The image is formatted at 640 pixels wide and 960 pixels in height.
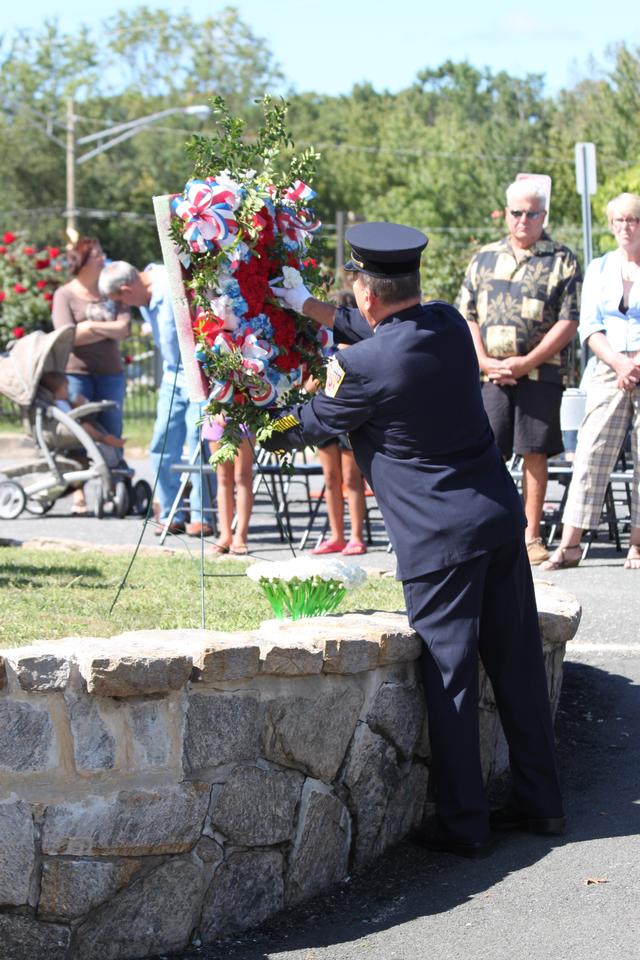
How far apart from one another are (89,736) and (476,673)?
4.67 ft

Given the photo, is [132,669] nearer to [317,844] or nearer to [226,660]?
[226,660]

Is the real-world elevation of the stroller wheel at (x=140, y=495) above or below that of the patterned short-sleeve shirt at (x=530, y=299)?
below

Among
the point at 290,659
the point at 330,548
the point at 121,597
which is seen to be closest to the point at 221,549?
the point at 330,548

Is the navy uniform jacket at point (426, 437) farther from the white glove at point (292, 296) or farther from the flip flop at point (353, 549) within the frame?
the flip flop at point (353, 549)

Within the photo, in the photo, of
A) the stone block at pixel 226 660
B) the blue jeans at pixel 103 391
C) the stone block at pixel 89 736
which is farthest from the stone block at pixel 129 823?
the blue jeans at pixel 103 391

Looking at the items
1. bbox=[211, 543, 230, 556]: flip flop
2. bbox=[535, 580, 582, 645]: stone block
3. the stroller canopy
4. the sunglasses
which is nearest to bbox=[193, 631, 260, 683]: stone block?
bbox=[535, 580, 582, 645]: stone block

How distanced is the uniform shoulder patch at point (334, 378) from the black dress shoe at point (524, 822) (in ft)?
5.42

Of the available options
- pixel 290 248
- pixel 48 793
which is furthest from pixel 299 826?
pixel 290 248

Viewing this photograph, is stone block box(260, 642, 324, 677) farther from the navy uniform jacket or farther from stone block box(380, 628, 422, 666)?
the navy uniform jacket

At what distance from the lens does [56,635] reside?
5512 millimetres

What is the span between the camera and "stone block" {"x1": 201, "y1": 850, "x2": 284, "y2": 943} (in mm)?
→ 4258

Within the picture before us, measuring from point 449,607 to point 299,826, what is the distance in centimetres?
89

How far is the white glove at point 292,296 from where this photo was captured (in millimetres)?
5539

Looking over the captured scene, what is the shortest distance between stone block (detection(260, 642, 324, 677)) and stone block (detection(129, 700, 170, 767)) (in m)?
0.36
